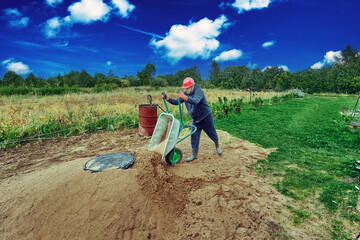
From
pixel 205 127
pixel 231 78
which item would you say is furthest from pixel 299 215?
pixel 231 78

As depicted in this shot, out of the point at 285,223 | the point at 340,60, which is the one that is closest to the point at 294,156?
the point at 285,223

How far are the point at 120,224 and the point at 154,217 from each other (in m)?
0.38

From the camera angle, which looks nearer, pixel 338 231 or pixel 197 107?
pixel 338 231

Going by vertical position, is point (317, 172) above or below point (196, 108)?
below

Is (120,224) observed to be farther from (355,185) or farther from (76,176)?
(355,185)

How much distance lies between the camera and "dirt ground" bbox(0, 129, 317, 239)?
207 centimetres

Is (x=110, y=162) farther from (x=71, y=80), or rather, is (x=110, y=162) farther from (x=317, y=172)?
(x=71, y=80)

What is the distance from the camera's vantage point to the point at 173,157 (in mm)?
3480

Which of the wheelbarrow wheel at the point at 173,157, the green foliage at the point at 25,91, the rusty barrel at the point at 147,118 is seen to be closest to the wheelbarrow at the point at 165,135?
the wheelbarrow wheel at the point at 173,157

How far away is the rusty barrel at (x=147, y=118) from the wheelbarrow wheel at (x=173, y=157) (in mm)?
2507

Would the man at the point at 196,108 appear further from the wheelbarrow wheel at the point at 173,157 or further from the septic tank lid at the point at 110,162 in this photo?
the septic tank lid at the point at 110,162

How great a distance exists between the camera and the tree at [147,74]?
128ft

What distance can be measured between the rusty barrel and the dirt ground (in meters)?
2.80

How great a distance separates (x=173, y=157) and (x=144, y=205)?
4.03ft
